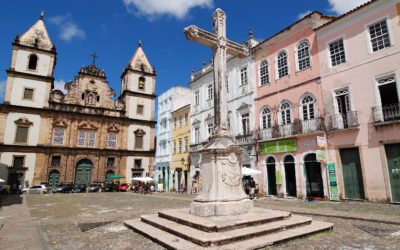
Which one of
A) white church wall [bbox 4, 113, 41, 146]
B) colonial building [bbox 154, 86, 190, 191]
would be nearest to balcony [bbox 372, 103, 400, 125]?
colonial building [bbox 154, 86, 190, 191]

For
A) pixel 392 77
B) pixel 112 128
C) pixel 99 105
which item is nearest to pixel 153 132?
pixel 112 128

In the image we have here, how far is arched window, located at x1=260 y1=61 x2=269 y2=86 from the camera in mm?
21031

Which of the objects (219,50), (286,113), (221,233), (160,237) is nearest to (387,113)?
(286,113)


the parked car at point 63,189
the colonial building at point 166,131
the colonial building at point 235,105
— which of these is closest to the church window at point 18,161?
the parked car at point 63,189

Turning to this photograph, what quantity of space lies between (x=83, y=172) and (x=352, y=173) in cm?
2994

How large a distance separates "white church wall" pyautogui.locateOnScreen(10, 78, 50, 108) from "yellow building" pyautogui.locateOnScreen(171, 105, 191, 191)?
15.7m

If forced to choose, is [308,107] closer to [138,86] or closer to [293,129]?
[293,129]

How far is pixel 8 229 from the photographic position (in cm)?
793

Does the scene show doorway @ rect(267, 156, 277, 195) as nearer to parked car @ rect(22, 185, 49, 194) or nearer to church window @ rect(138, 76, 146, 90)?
parked car @ rect(22, 185, 49, 194)

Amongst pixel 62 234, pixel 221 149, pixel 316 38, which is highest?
pixel 316 38

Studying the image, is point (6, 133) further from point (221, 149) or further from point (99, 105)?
point (221, 149)

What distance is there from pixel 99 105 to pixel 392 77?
108 ft

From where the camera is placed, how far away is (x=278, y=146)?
19.1 meters

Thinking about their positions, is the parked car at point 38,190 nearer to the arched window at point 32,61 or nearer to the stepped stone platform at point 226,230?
the arched window at point 32,61
